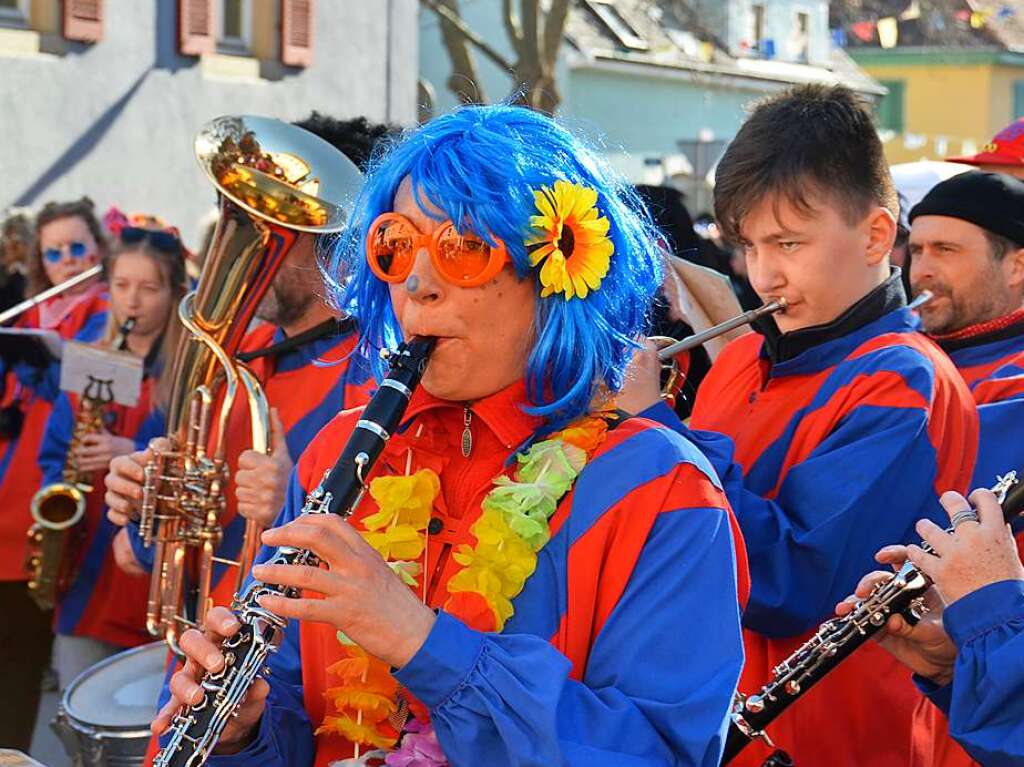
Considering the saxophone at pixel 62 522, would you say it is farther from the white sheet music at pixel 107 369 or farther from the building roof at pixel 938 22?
the building roof at pixel 938 22

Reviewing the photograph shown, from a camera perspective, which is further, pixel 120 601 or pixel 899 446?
pixel 120 601

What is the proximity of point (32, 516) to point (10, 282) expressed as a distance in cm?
194

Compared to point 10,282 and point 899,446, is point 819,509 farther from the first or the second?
point 10,282

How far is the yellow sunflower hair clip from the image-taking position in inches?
89.0

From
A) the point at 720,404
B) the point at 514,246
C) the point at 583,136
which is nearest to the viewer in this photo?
the point at 514,246

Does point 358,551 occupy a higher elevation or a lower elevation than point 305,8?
lower

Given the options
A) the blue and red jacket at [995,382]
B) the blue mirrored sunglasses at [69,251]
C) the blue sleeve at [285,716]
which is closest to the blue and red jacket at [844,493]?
the blue and red jacket at [995,382]

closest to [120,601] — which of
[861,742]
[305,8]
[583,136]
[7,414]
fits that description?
[7,414]

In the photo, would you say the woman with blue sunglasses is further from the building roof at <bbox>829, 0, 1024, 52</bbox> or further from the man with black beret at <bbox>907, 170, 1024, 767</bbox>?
the building roof at <bbox>829, 0, 1024, 52</bbox>

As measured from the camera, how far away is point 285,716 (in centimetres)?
235

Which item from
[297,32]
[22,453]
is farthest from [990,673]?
[297,32]

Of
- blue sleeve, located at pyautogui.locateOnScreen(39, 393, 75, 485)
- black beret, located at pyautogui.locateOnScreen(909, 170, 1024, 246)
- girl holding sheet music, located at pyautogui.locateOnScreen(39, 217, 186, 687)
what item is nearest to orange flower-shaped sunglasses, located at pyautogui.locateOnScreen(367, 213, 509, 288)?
black beret, located at pyautogui.locateOnScreen(909, 170, 1024, 246)

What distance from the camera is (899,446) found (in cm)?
312

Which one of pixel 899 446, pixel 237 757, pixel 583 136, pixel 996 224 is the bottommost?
pixel 237 757
